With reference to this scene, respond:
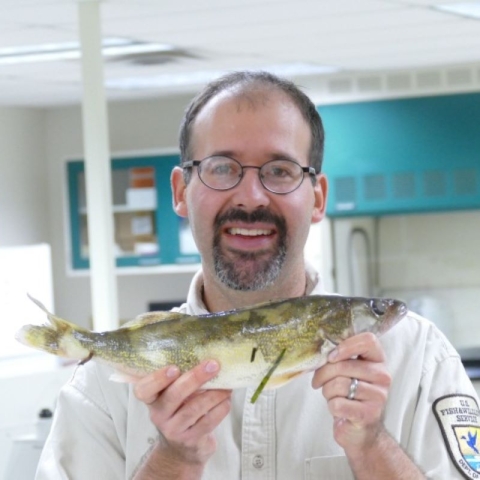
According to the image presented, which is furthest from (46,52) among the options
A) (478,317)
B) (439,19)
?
(478,317)

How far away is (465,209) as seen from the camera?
204 inches

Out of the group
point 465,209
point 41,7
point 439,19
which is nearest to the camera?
point 41,7

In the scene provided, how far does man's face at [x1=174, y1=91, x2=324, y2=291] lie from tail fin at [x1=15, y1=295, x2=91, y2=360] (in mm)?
242

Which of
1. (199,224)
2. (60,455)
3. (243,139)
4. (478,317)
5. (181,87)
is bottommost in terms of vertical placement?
(478,317)

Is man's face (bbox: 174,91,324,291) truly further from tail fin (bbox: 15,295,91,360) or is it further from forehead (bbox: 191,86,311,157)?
tail fin (bbox: 15,295,91,360)

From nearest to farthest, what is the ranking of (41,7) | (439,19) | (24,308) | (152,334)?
1. (152,334)
2. (41,7)
3. (439,19)
4. (24,308)

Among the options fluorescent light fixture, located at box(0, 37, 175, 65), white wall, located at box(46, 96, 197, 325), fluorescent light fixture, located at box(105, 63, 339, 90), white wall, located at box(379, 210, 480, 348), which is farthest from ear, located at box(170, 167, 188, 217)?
white wall, located at box(46, 96, 197, 325)

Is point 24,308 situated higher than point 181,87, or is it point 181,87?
point 181,87

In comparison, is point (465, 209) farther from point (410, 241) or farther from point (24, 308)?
point (24, 308)

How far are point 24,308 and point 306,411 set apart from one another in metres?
2.82

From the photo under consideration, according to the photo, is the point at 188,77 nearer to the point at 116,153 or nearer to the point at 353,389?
the point at 116,153

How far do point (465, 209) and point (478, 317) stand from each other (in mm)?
616

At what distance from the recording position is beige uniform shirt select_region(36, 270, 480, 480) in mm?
1479

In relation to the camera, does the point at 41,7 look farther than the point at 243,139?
Yes
